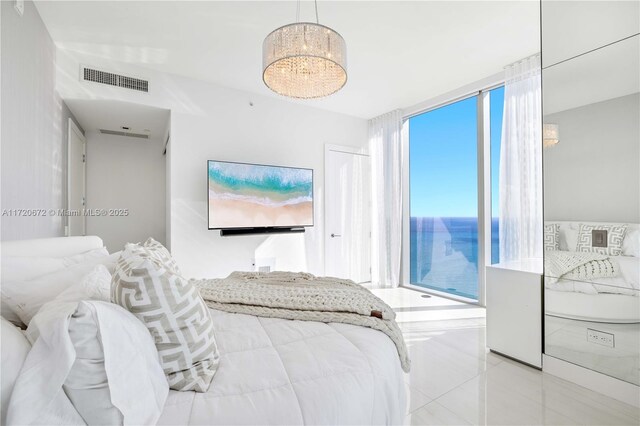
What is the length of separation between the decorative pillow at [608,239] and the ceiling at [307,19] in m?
1.70

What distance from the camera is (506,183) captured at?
3047mm

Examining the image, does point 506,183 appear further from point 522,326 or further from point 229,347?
point 229,347

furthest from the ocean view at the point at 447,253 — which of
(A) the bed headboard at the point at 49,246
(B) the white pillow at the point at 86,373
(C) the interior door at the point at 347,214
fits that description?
(A) the bed headboard at the point at 49,246

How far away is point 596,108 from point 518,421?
201cm

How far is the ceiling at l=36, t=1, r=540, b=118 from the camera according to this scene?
2176mm

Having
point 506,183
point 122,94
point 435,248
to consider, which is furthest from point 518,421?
point 122,94

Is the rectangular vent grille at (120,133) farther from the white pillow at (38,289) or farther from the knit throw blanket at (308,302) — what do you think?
the white pillow at (38,289)

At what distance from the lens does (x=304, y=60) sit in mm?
1838

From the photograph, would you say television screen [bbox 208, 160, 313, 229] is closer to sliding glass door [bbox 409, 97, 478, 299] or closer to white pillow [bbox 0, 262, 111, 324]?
sliding glass door [bbox 409, 97, 478, 299]

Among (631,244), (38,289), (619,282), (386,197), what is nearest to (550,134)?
(631,244)

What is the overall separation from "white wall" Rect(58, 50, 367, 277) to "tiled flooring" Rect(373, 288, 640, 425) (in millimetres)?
1952

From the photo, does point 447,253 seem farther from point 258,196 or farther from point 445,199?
point 258,196

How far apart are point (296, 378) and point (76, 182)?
150 inches

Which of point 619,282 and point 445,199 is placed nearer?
point 619,282
